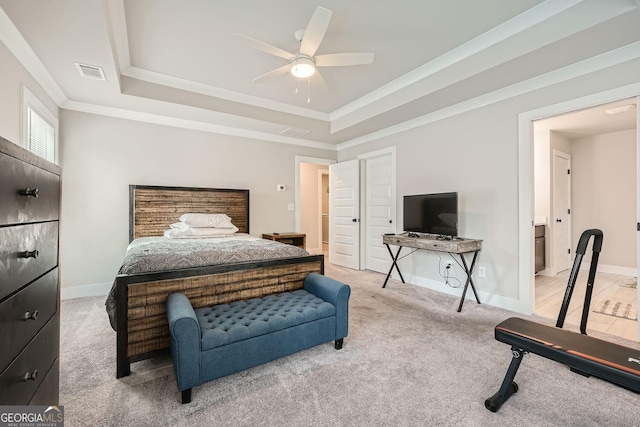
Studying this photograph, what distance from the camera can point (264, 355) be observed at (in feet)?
6.51

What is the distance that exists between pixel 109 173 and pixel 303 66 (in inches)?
122

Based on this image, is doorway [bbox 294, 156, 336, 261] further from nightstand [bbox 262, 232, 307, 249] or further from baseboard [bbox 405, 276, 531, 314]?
baseboard [bbox 405, 276, 531, 314]

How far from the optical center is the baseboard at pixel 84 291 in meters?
3.63

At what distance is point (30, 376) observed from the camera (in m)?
Result: 1.00

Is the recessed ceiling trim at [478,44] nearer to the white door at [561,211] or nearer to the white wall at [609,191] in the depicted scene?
the white door at [561,211]

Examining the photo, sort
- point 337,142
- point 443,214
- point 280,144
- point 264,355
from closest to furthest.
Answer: point 264,355, point 443,214, point 280,144, point 337,142

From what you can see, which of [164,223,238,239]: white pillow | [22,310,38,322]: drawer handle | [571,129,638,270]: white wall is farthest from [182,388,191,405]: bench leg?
[571,129,638,270]: white wall

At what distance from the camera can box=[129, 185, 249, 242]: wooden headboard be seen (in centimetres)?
395

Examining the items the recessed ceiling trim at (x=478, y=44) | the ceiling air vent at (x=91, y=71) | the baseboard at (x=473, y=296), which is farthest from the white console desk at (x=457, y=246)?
the ceiling air vent at (x=91, y=71)

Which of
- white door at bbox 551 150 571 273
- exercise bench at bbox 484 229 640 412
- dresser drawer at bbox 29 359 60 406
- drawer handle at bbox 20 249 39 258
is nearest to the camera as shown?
drawer handle at bbox 20 249 39 258

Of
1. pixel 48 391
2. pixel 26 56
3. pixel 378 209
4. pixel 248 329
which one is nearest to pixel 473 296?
pixel 378 209

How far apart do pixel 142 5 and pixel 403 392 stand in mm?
3494

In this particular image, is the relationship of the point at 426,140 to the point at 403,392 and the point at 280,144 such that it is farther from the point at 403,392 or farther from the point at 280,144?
the point at 403,392

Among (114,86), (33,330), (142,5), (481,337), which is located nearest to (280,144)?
(114,86)
